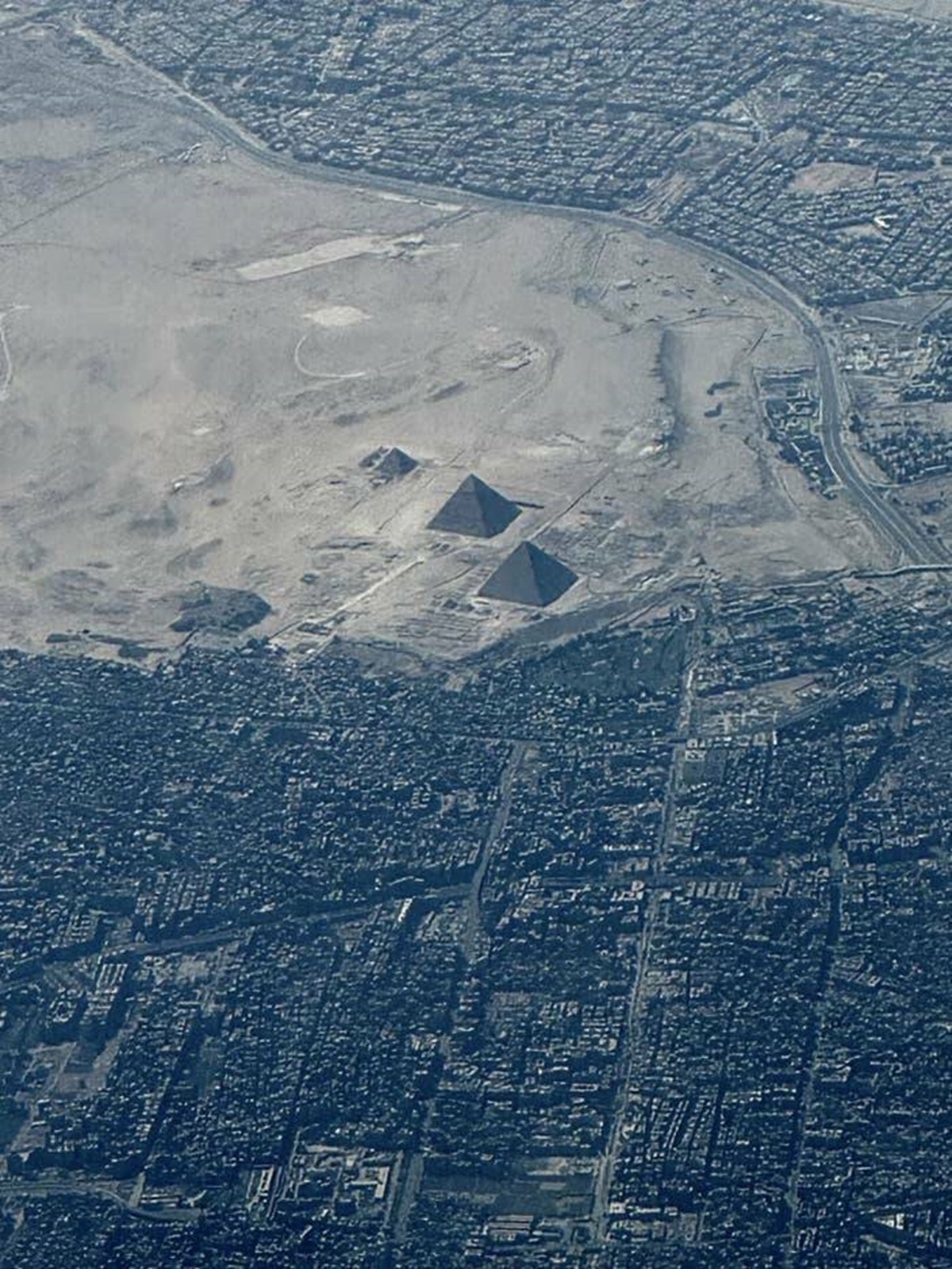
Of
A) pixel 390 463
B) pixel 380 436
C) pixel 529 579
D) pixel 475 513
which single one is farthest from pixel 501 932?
pixel 380 436

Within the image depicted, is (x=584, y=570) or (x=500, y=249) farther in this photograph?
(x=500, y=249)

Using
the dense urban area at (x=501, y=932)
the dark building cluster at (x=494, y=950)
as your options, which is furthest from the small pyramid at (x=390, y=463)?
the dark building cluster at (x=494, y=950)

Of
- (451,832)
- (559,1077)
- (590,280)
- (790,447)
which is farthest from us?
(590,280)

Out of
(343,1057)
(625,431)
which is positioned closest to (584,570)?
(625,431)

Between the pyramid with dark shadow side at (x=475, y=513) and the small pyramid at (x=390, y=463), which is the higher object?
the pyramid with dark shadow side at (x=475, y=513)

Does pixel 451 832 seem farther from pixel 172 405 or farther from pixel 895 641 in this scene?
pixel 172 405

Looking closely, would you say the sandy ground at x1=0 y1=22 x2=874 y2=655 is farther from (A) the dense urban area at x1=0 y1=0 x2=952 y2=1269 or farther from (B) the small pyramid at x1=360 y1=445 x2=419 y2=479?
(A) the dense urban area at x1=0 y1=0 x2=952 y2=1269

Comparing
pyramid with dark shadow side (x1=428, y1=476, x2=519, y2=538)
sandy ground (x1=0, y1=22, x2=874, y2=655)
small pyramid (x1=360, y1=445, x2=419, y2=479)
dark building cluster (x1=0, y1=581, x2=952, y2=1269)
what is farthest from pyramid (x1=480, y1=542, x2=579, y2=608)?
small pyramid (x1=360, y1=445, x2=419, y2=479)

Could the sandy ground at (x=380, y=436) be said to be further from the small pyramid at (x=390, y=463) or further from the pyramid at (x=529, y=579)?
the pyramid at (x=529, y=579)
